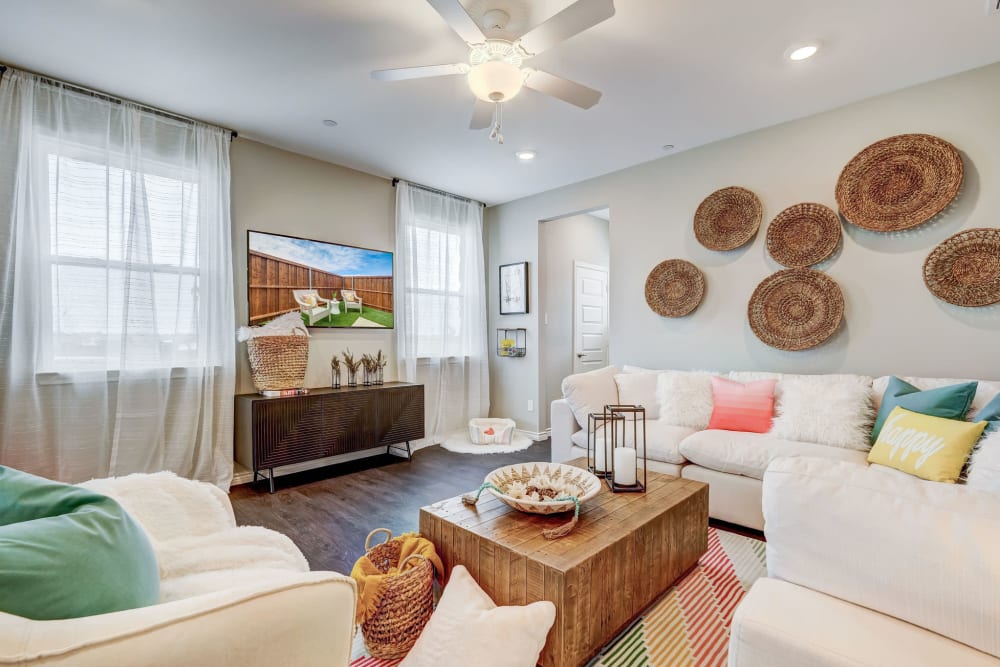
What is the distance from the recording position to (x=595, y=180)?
4.29m

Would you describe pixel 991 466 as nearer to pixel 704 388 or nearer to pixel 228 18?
pixel 704 388

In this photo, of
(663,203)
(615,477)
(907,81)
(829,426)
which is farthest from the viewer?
(663,203)

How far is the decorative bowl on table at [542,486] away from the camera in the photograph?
1.60 m

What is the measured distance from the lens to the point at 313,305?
12.3ft

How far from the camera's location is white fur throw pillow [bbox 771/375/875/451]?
2463 millimetres

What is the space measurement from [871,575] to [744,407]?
2284 mm

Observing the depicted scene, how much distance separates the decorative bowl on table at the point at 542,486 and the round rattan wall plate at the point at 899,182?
8.49 feet

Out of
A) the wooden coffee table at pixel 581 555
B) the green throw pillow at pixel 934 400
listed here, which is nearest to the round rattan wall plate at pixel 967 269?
the green throw pillow at pixel 934 400

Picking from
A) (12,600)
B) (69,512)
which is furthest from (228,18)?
(12,600)

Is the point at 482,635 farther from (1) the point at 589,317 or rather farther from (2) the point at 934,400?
(1) the point at 589,317

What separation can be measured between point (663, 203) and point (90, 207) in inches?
161

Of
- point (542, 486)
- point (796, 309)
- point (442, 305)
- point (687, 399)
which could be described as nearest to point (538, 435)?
point (442, 305)

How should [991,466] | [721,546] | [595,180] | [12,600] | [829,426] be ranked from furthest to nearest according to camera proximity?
1. [595,180]
2. [829,426]
3. [721,546]
4. [991,466]
5. [12,600]

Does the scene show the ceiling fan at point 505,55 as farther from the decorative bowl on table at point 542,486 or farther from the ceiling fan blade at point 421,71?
the decorative bowl on table at point 542,486
